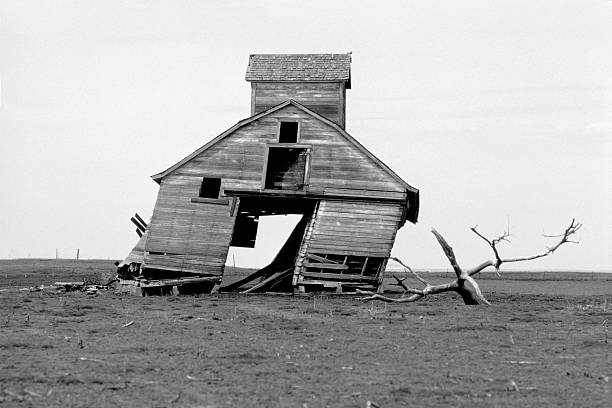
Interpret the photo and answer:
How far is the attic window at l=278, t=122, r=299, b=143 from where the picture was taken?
32.5m

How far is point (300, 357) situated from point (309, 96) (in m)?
22.1

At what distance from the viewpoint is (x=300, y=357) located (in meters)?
14.1

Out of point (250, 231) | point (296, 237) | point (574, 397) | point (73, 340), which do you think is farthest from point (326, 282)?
point (574, 397)

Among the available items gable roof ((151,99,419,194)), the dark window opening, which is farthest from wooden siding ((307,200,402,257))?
the dark window opening

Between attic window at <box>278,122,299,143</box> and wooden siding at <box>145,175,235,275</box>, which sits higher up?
attic window at <box>278,122,299,143</box>

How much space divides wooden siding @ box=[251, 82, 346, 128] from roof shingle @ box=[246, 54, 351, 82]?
10.5 inches

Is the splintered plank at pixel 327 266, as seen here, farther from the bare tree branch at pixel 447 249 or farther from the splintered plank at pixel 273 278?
the bare tree branch at pixel 447 249

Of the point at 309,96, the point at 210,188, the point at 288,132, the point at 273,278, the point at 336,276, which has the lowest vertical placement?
the point at 273,278

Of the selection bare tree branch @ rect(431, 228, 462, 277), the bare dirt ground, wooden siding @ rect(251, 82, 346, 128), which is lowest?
the bare dirt ground

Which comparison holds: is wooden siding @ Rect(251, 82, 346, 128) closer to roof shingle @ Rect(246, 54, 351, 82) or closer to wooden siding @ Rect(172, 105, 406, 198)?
roof shingle @ Rect(246, 54, 351, 82)

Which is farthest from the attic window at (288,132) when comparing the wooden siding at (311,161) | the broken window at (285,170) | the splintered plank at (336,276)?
the splintered plank at (336,276)

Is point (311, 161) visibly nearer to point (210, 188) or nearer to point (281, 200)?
point (281, 200)

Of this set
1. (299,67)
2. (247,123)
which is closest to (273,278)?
(247,123)

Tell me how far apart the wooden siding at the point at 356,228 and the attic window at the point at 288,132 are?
3502 millimetres
